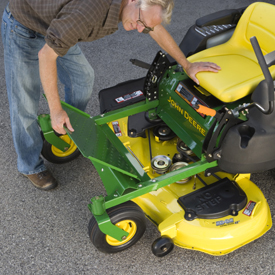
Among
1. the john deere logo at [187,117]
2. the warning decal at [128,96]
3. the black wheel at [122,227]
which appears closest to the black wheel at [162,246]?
the black wheel at [122,227]

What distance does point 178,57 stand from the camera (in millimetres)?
2227

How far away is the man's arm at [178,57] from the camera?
2180 millimetres

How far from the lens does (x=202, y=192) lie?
Answer: 2.08 metres

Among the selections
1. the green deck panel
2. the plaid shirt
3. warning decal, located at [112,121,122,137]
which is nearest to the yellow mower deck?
the green deck panel

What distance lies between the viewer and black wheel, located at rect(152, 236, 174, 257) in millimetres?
1962

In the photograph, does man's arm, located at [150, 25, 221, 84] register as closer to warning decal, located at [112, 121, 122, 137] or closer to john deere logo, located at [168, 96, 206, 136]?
john deere logo, located at [168, 96, 206, 136]

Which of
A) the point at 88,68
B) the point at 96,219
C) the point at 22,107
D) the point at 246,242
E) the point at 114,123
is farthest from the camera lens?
the point at 114,123

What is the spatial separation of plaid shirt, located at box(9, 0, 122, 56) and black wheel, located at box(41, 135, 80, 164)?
A: 3.33ft

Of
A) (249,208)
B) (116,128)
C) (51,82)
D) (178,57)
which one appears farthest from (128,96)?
(249,208)

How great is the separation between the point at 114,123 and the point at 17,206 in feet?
2.59

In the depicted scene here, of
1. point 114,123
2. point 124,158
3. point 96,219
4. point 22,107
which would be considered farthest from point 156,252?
point 22,107

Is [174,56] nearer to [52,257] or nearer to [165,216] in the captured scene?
[165,216]

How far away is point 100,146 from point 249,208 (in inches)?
32.8

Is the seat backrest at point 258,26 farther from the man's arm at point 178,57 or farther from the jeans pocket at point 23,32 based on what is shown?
the jeans pocket at point 23,32
